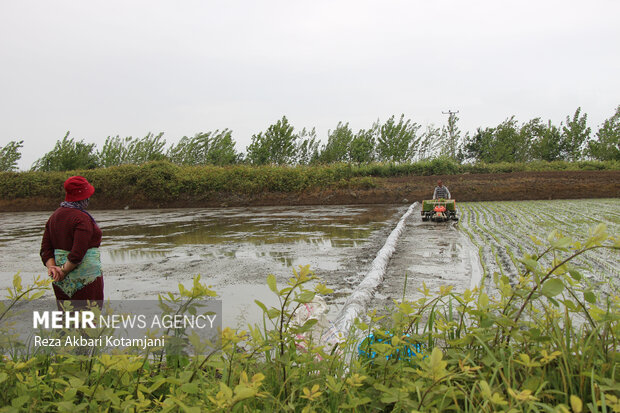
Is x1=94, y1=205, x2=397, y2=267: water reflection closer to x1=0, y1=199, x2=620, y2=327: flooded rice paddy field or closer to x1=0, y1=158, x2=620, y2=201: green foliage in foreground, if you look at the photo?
x1=0, y1=199, x2=620, y2=327: flooded rice paddy field

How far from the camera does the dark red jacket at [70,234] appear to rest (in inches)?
140

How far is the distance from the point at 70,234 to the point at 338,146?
133 ft

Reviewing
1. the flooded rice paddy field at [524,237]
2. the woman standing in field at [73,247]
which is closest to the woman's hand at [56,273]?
the woman standing in field at [73,247]

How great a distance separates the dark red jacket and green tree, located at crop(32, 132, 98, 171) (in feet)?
143

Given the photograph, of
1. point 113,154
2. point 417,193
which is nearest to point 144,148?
point 113,154

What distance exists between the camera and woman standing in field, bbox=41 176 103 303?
3582 mm

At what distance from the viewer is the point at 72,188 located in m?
3.68

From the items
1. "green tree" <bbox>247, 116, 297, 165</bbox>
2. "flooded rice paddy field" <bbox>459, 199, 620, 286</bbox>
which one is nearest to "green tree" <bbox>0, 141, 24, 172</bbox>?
"green tree" <bbox>247, 116, 297, 165</bbox>

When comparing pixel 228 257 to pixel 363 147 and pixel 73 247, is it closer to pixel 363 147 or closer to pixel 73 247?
pixel 73 247

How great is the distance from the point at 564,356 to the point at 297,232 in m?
11.0

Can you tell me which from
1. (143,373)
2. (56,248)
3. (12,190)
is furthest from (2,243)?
(12,190)

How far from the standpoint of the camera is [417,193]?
82.8ft

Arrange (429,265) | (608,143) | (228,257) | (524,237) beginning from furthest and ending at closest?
(608,143) < (524,237) < (228,257) < (429,265)

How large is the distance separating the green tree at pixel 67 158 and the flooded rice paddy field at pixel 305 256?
30986 mm
